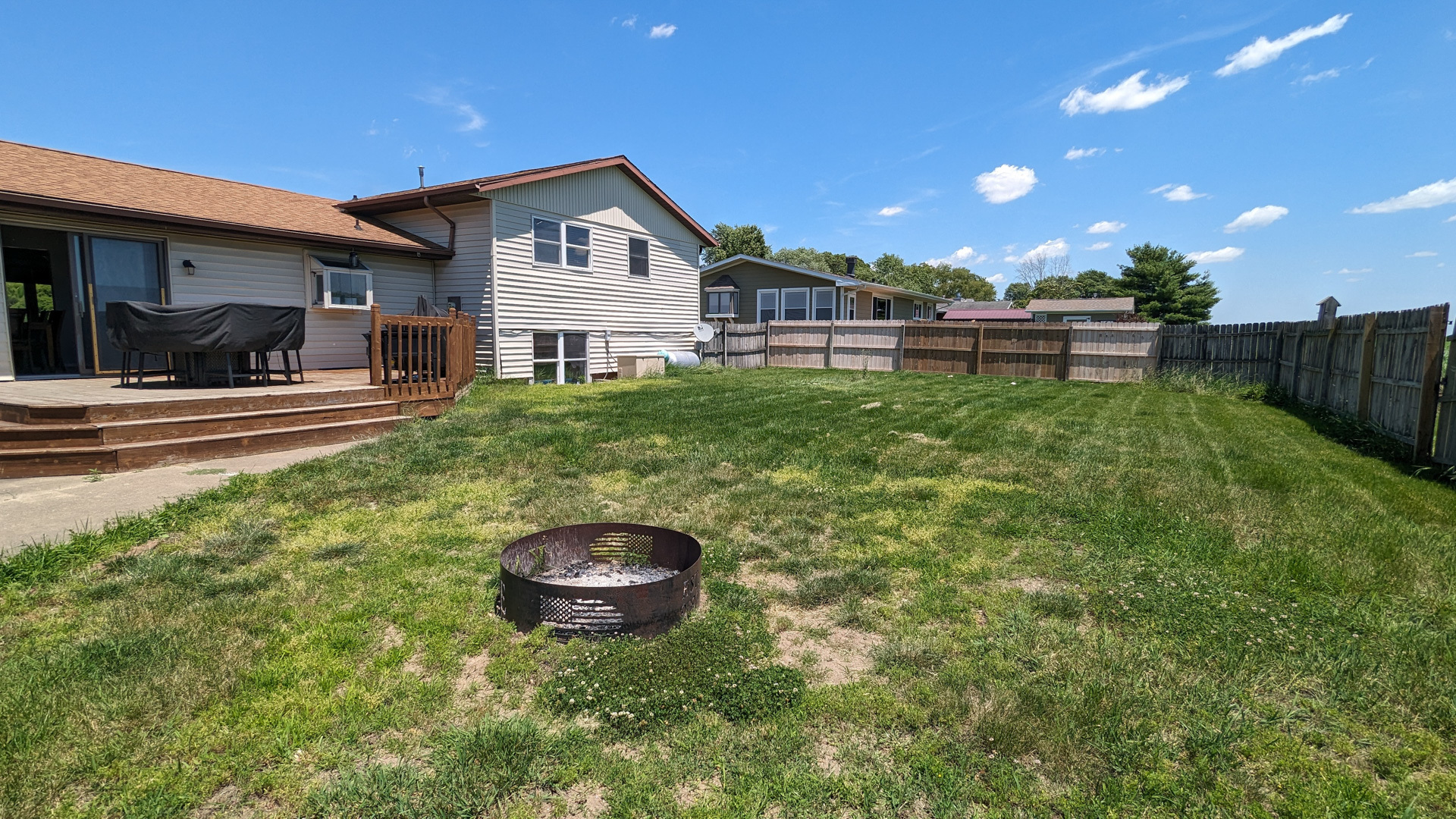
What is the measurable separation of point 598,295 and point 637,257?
1.87 meters

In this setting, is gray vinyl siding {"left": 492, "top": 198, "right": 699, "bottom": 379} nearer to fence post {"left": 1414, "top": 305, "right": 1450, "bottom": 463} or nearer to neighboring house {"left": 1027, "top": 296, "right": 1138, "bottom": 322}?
fence post {"left": 1414, "top": 305, "right": 1450, "bottom": 463}

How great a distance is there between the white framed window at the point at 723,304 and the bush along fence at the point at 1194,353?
24.2ft

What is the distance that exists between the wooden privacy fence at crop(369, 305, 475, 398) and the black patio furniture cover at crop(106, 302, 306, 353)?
3.76 feet

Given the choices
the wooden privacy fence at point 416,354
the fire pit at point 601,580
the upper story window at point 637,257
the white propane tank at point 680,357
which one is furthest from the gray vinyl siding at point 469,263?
the fire pit at point 601,580

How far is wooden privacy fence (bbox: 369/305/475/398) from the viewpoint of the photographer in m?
8.02

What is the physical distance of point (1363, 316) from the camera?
28.0 feet

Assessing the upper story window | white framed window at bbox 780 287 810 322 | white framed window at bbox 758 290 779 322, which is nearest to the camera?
the upper story window

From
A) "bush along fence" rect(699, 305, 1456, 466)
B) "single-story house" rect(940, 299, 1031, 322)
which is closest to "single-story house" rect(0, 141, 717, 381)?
"bush along fence" rect(699, 305, 1456, 466)

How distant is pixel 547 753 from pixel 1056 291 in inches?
3240

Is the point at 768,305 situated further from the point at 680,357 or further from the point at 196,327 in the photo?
the point at 196,327

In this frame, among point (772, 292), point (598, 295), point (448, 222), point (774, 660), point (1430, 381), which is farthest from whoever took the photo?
point (772, 292)

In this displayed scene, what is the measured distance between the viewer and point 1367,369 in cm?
827

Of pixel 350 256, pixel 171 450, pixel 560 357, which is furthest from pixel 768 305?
pixel 171 450

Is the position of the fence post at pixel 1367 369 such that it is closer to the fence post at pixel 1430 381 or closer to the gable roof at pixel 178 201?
the fence post at pixel 1430 381
